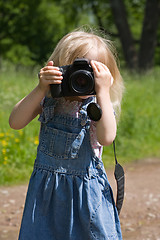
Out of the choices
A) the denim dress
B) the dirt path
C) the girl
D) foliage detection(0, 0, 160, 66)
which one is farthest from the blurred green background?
the denim dress

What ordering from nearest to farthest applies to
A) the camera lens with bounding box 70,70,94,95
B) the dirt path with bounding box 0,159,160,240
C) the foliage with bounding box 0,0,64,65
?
the camera lens with bounding box 70,70,94,95
the dirt path with bounding box 0,159,160,240
the foliage with bounding box 0,0,64,65

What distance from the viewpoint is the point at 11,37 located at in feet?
79.2

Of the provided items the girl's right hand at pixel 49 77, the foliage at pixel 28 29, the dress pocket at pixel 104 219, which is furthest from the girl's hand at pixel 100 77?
the foliage at pixel 28 29

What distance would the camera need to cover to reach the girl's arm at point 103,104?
1.77 meters

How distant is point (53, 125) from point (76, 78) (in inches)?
12.2

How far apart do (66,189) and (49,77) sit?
54 centimetres

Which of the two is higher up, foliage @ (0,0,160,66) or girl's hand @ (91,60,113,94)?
foliage @ (0,0,160,66)

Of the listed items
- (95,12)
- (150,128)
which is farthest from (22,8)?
(150,128)

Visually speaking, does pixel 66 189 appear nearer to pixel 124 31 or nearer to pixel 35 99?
pixel 35 99

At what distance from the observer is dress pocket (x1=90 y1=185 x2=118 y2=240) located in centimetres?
189

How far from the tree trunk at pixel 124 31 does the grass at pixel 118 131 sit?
4772 mm

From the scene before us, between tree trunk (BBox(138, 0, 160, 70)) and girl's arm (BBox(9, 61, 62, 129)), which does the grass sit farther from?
tree trunk (BBox(138, 0, 160, 70))

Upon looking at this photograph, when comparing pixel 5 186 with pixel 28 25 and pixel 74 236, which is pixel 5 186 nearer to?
pixel 74 236

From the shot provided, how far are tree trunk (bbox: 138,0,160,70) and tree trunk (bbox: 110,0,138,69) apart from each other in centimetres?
38
